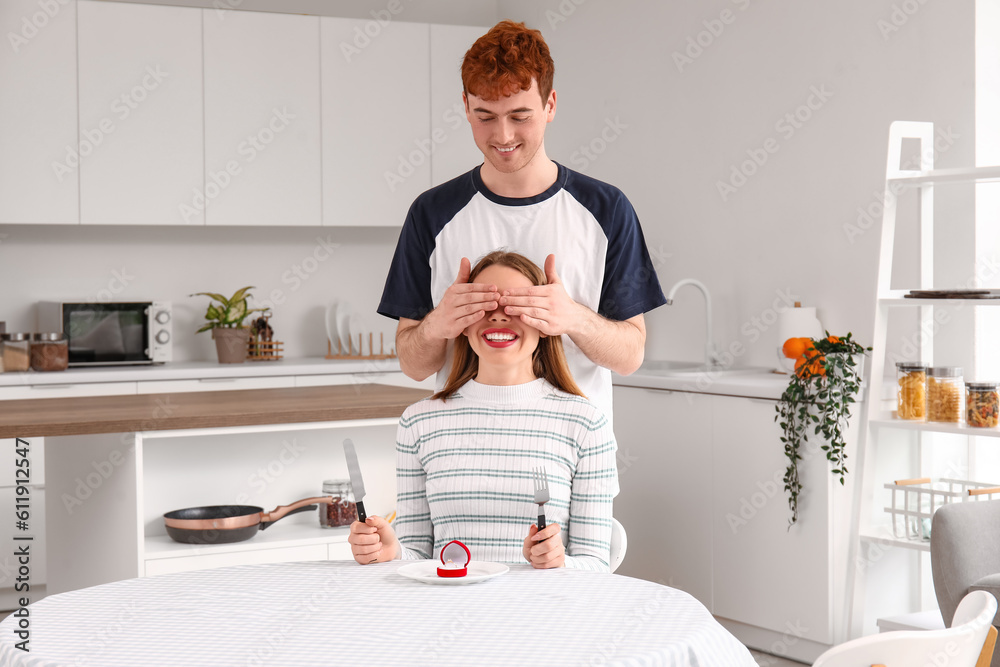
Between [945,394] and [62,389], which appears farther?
[62,389]

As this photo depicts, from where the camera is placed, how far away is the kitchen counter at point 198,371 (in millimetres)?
4172

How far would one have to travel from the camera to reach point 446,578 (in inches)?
57.6

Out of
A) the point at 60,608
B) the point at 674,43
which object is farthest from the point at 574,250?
the point at 674,43

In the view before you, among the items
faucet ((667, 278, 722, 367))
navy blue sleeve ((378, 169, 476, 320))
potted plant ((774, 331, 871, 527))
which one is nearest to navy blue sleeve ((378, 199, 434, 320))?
navy blue sleeve ((378, 169, 476, 320))

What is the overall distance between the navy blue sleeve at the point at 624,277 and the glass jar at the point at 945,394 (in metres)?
1.47

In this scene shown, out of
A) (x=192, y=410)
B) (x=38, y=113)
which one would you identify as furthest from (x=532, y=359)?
(x=38, y=113)

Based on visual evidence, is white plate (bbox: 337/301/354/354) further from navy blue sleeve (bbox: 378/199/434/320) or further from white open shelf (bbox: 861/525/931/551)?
navy blue sleeve (bbox: 378/199/434/320)

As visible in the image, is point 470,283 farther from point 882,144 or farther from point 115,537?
point 882,144

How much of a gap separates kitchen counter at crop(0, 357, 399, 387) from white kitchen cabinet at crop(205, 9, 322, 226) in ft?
2.20

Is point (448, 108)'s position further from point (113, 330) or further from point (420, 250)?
point (420, 250)

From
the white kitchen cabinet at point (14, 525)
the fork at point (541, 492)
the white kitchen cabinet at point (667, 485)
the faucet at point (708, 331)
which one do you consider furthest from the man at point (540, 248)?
the white kitchen cabinet at point (14, 525)

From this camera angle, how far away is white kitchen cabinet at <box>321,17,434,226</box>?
4.89 metres

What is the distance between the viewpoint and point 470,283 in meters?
1.69

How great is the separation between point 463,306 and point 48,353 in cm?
319
